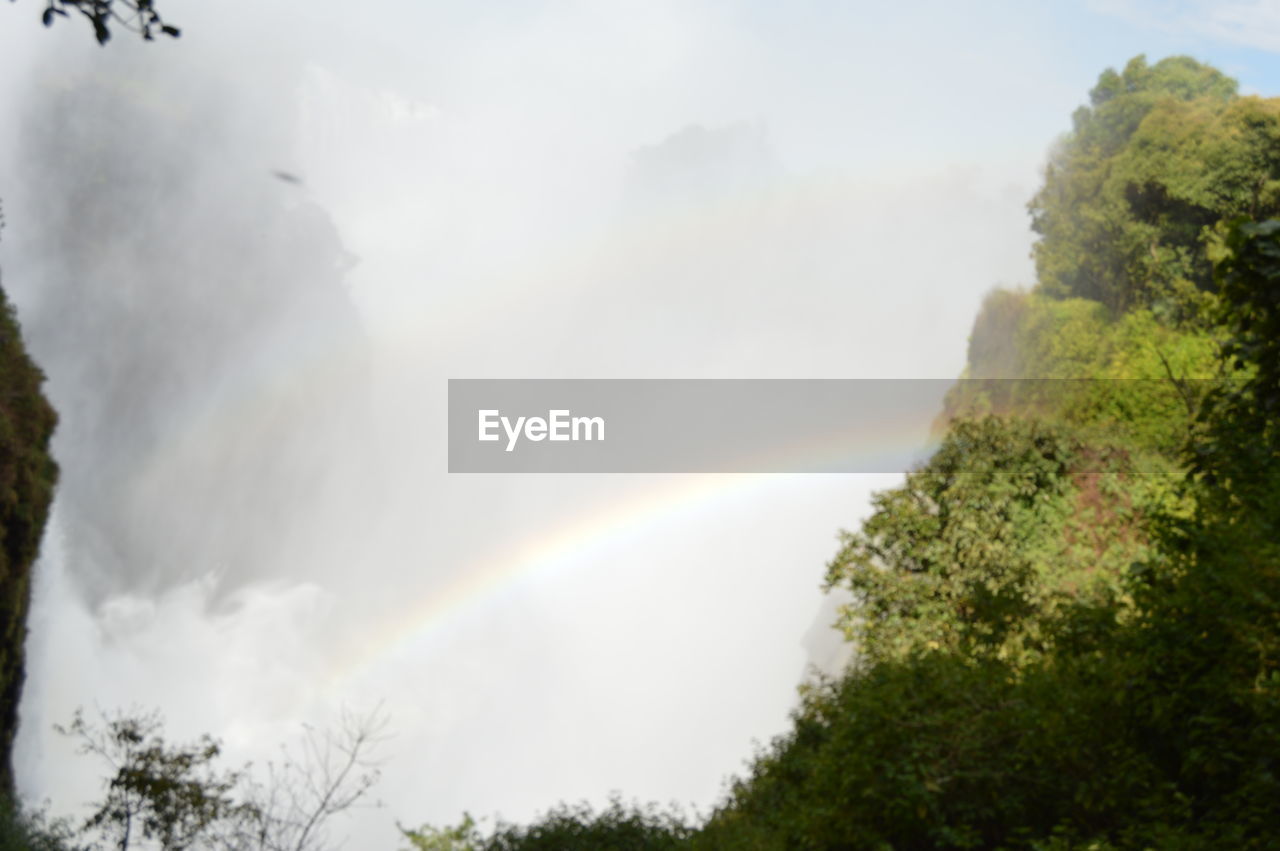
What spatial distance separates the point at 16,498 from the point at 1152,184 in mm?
33519

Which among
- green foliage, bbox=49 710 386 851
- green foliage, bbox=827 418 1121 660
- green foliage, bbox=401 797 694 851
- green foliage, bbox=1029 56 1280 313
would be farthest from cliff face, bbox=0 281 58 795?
green foliage, bbox=1029 56 1280 313

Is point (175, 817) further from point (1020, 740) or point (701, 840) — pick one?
point (1020, 740)

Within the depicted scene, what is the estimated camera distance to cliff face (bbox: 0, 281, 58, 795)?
2017cm

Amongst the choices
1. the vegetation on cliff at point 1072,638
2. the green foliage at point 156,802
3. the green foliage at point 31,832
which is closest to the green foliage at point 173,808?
the green foliage at point 156,802

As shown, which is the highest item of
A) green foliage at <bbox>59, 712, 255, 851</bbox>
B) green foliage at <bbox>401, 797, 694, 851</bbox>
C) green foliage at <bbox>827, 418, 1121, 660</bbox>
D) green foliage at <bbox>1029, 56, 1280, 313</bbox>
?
green foliage at <bbox>1029, 56, 1280, 313</bbox>

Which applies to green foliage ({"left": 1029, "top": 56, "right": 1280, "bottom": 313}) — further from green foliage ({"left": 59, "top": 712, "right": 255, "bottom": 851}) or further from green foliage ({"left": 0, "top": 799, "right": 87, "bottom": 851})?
green foliage ({"left": 0, "top": 799, "right": 87, "bottom": 851})

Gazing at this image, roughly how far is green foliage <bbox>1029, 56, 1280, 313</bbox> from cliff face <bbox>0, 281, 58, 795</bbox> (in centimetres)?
2895

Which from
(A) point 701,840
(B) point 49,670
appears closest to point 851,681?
(A) point 701,840

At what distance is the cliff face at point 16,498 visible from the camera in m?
20.2

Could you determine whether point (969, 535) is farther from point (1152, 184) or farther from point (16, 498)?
point (1152, 184)

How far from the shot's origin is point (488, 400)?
485 feet

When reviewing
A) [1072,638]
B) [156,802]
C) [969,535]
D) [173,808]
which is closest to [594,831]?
[173,808]

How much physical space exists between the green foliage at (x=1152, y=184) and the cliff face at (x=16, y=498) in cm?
2895

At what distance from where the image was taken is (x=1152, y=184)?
32688 millimetres
